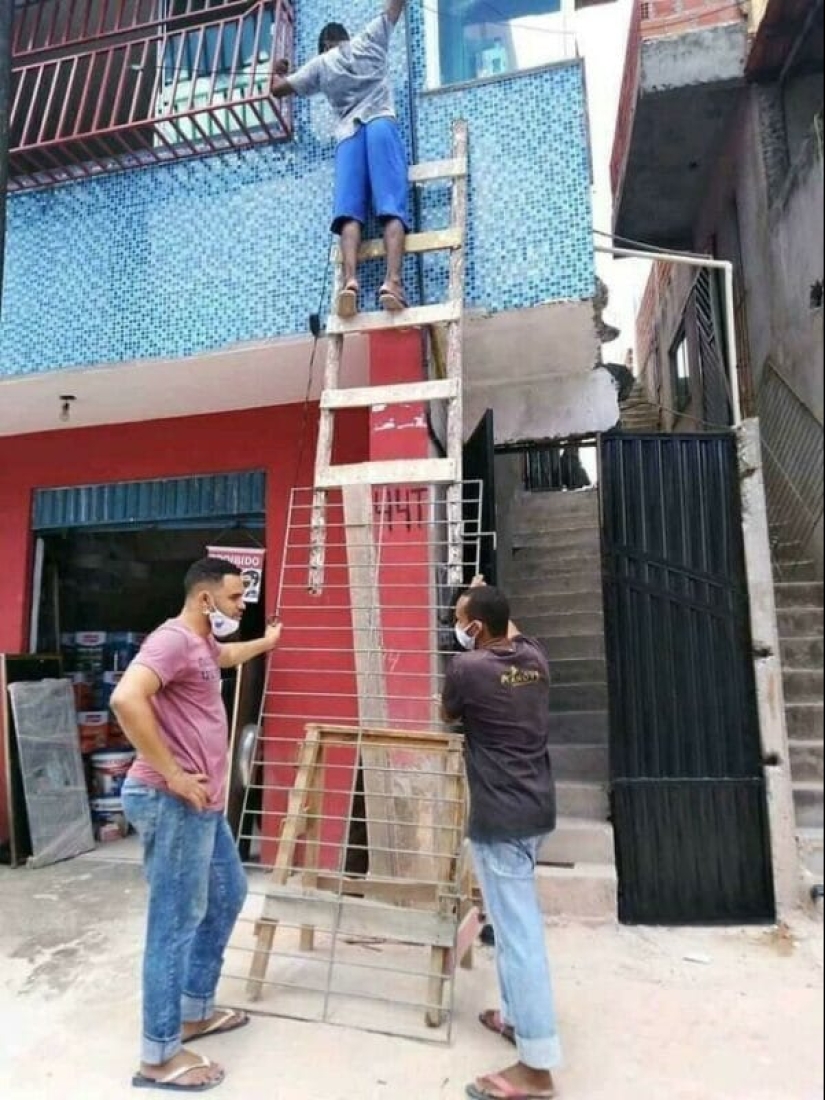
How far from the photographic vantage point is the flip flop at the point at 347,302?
10.9 feet

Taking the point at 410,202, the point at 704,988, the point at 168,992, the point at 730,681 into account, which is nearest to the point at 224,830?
the point at 168,992

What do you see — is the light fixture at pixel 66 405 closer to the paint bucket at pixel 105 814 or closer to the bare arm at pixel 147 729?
the paint bucket at pixel 105 814

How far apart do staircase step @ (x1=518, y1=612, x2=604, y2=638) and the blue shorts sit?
10.3 feet

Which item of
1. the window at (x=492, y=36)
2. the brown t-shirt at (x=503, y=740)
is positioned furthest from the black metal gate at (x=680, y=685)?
the window at (x=492, y=36)

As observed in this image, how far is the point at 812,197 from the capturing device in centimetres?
83

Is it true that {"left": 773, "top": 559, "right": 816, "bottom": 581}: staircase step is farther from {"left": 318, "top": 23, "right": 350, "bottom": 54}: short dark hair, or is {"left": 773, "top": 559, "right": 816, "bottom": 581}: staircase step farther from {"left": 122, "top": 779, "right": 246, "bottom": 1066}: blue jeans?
{"left": 318, "top": 23, "right": 350, "bottom": 54}: short dark hair

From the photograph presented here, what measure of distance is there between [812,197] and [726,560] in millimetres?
2875

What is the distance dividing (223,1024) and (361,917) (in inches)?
22.2

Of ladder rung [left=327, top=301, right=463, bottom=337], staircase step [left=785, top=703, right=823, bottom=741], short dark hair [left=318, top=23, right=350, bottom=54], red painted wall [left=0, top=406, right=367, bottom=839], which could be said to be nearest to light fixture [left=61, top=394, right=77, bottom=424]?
red painted wall [left=0, top=406, right=367, bottom=839]

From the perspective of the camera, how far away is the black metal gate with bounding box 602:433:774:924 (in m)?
3.33

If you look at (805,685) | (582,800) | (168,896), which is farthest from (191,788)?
(582,800)

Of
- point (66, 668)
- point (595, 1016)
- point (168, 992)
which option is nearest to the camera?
point (168, 992)

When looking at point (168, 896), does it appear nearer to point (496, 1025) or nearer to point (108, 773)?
point (496, 1025)

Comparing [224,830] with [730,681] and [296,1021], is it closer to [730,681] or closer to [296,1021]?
[296,1021]
